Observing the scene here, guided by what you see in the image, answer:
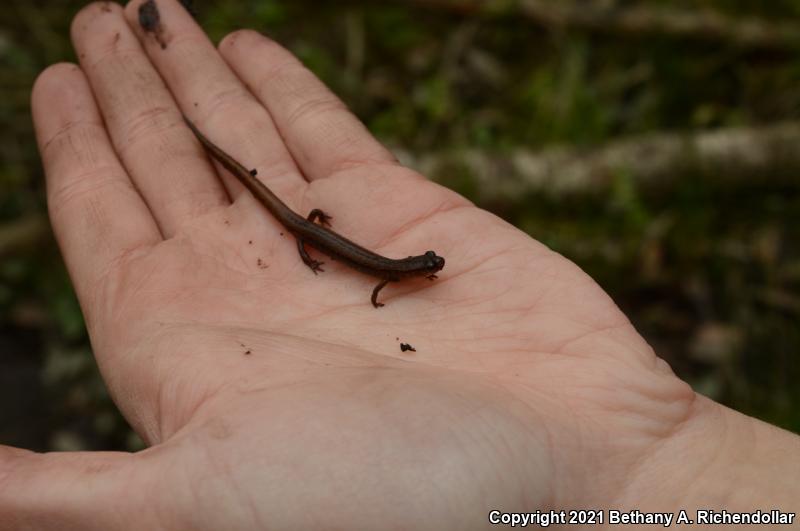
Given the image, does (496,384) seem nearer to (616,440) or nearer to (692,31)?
(616,440)

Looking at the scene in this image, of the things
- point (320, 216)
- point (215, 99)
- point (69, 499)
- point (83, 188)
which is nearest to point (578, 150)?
point (320, 216)

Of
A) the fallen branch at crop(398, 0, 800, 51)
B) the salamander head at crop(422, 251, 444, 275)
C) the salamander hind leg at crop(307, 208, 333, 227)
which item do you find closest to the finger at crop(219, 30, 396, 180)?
the salamander hind leg at crop(307, 208, 333, 227)

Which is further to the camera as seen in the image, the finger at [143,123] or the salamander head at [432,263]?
the finger at [143,123]

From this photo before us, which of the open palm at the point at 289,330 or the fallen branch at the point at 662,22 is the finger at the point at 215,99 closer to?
the open palm at the point at 289,330

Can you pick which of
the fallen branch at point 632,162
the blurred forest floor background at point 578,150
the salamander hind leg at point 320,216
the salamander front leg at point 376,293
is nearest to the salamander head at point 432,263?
the salamander front leg at point 376,293

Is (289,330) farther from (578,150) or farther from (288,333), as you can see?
(578,150)

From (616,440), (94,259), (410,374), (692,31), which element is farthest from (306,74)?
(692,31)
